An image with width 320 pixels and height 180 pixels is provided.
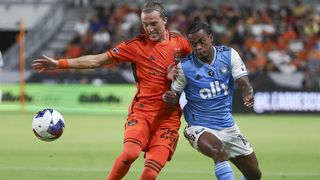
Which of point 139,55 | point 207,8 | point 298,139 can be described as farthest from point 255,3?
point 139,55

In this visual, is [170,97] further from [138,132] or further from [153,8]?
[153,8]

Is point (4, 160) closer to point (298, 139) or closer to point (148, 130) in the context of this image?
point (148, 130)

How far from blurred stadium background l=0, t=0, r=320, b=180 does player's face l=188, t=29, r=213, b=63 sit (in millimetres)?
1565

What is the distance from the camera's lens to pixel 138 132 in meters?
9.00

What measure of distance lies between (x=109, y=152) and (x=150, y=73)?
6188 mm

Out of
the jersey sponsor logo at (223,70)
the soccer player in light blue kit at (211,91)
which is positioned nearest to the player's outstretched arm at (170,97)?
the soccer player in light blue kit at (211,91)

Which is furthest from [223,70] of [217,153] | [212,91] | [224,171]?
[224,171]

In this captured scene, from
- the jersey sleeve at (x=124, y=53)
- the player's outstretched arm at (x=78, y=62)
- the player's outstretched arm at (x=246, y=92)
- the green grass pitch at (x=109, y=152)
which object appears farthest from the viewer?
the green grass pitch at (x=109, y=152)

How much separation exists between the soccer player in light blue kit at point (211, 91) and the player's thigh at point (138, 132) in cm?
42

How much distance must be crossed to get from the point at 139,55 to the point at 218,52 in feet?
2.84

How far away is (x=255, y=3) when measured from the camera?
3466cm

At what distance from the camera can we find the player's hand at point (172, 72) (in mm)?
8984

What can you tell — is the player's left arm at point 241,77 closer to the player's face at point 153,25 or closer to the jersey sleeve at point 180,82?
the jersey sleeve at point 180,82

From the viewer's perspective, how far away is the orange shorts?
898 centimetres
